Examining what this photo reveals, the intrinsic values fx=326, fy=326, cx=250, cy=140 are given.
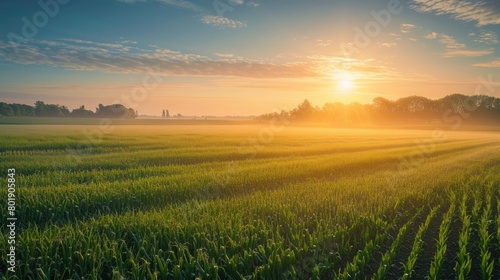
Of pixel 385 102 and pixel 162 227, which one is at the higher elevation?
pixel 385 102

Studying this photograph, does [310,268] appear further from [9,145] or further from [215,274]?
[9,145]

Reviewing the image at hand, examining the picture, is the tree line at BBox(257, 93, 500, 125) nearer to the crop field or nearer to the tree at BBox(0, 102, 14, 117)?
the tree at BBox(0, 102, 14, 117)

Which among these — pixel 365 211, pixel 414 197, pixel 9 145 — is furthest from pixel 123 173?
pixel 9 145

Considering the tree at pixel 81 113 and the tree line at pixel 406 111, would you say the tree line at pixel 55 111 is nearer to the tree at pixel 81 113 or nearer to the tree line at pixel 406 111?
the tree at pixel 81 113

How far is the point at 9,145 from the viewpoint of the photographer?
28.2m

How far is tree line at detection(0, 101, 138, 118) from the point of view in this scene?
363 ft

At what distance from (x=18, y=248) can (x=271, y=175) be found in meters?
11.3

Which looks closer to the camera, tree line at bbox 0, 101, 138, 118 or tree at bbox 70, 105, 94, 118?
tree line at bbox 0, 101, 138, 118

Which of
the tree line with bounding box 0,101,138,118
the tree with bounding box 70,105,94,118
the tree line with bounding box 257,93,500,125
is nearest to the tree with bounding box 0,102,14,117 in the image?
the tree line with bounding box 0,101,138,118

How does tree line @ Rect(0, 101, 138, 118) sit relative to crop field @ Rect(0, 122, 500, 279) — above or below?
above

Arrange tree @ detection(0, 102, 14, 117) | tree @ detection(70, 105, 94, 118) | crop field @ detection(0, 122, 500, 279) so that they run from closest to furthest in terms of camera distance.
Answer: crop field @ detection(0, 122, 500, 279) < tree @ detection(0, 102, 14, 117) < tree @ detection(70, 105, 94, 118)

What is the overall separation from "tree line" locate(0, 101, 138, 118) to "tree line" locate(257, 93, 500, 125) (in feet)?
237

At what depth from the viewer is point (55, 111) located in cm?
12319

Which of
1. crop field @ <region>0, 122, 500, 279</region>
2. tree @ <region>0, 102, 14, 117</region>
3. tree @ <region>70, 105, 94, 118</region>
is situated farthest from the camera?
tree @ <region>70, 105, 94, 118</region>
